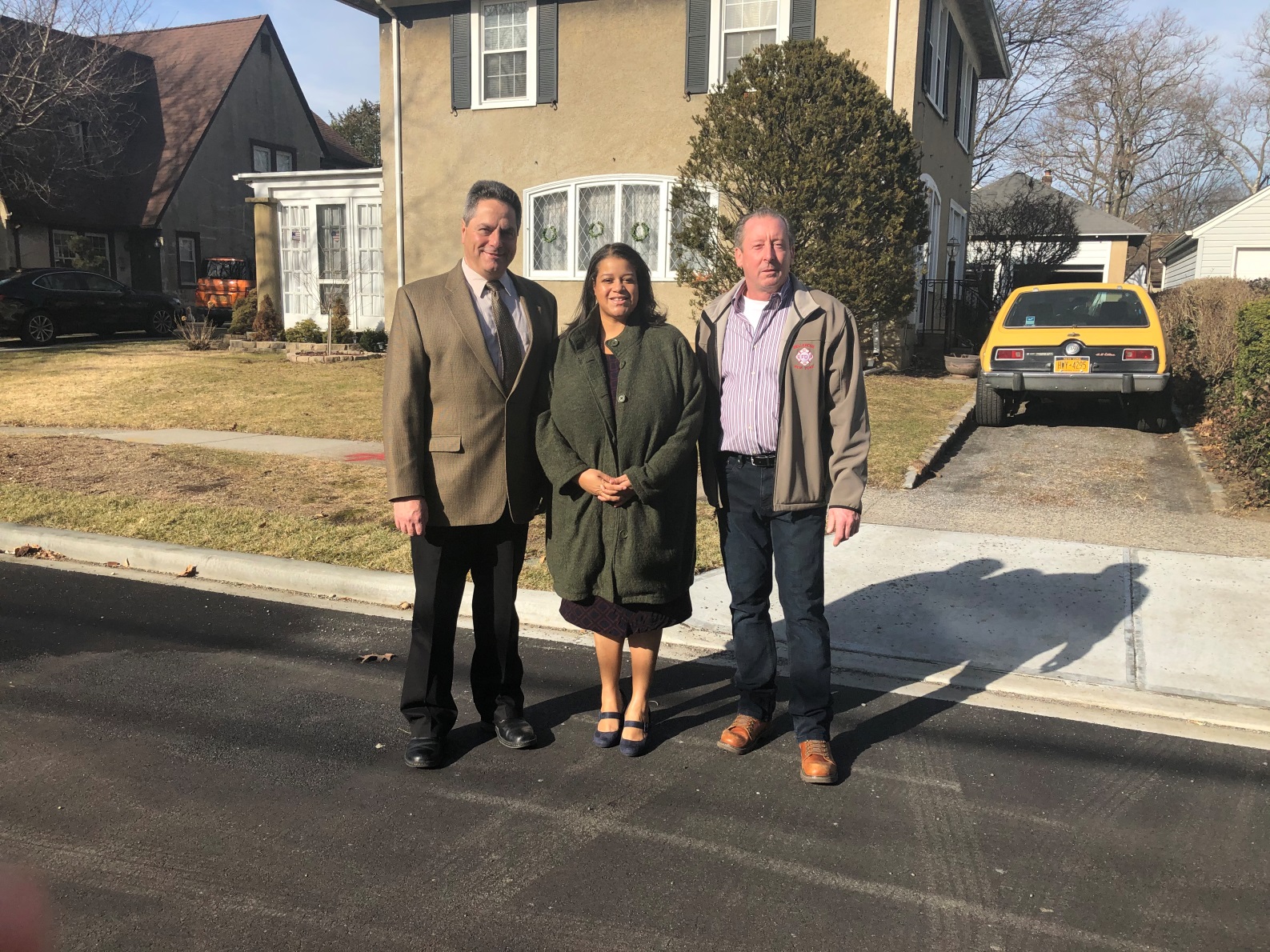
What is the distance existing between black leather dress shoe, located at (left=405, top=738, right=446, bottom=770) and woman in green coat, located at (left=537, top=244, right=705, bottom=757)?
69 cm

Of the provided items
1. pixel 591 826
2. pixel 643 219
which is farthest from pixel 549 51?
pixel 591 826

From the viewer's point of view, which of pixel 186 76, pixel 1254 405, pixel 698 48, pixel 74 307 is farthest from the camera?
pixel 186 76

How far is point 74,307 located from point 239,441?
13264 millimetres

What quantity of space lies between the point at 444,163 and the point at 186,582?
12.5m

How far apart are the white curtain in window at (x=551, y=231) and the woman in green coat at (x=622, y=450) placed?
13.1 metres

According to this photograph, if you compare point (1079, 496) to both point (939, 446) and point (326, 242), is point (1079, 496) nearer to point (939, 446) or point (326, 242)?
point (939, 446)

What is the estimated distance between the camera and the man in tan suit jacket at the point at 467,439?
11.5ft

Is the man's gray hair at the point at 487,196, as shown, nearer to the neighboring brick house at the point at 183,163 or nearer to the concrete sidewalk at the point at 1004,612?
the concrete sidewalk at the point at 1004,612

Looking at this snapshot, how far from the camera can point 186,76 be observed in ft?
97.2

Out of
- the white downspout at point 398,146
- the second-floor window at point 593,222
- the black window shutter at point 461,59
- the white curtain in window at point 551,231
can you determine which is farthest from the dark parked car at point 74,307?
the white curtain in window at point 551,231

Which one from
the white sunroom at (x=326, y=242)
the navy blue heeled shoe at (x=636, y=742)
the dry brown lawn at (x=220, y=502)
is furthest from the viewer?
the white sunroom at (x=326, y=242)

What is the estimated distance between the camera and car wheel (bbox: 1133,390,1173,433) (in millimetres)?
10844

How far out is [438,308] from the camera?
139 inches

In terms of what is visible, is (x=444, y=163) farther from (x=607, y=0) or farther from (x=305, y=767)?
(x=305, y=767)
